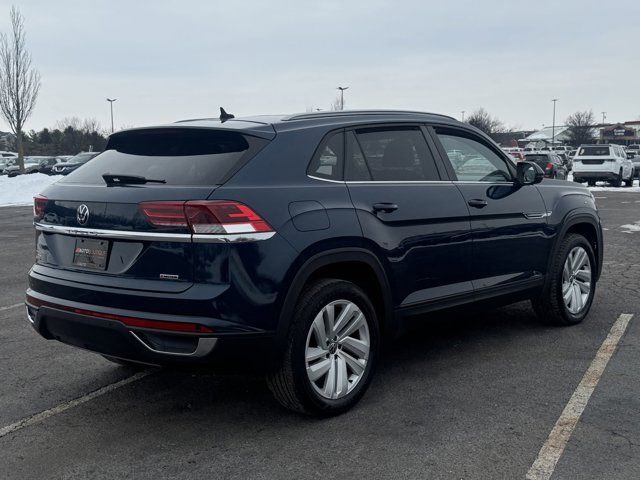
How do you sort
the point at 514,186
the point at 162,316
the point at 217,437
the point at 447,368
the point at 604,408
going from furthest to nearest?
the point at 514,186 < the point at 447,368 < the point at 604,408 < the point at 217,437 < the point at 162,316

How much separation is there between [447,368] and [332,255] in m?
1.52

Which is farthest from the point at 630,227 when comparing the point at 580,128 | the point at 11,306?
the point at 580,128

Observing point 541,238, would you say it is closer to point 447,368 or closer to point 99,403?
point 447,368

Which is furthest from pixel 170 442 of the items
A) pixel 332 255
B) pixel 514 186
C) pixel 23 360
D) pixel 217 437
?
pixel 514 186

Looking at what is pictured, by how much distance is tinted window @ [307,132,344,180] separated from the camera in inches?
159

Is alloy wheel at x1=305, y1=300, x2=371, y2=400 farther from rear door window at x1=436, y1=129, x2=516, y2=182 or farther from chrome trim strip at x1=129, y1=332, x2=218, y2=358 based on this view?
rear door window at x1=436, y1=129, x2=516, y2=182

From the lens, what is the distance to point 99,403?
169 inches

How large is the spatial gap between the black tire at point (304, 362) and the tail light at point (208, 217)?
517mm

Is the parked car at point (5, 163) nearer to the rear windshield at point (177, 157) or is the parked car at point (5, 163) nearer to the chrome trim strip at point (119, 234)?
the rear windshield at point (177, 157)

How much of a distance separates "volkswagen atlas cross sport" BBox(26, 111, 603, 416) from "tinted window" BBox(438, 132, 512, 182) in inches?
1.4

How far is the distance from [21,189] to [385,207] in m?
24.9

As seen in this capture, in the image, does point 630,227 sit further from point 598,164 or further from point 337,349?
point 598,164

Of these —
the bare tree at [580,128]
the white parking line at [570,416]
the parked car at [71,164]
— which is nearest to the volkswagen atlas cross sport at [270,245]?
the white parking line at [570,416]

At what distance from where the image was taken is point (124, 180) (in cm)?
383
